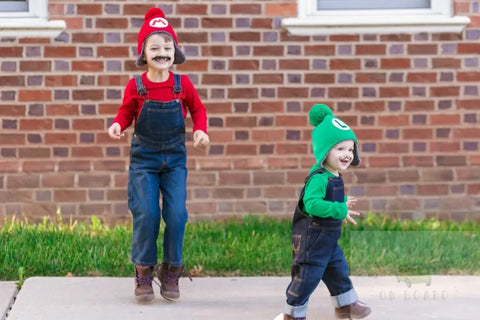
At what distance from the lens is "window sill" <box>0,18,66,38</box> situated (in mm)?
6402

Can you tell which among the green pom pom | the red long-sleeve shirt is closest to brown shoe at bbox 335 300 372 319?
the green pom pom

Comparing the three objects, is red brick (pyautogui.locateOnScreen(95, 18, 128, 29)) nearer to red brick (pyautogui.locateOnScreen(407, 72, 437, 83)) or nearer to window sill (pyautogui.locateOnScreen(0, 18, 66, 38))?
window sill (pyautogui.locateOnScreen(0, 18, 66, 38))

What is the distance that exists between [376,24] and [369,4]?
22 cm

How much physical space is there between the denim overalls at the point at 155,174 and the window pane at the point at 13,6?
A: 2.44 m

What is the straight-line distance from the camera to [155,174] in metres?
4.53

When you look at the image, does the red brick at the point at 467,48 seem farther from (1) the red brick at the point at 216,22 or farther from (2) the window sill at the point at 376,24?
(1) the red brick at the point at 216,22

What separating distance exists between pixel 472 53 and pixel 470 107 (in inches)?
16.0

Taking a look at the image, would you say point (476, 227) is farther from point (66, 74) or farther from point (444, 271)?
point (66, 74)

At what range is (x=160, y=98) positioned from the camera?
4.48 metres

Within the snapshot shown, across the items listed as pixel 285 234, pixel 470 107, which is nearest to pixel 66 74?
pixel 285 234

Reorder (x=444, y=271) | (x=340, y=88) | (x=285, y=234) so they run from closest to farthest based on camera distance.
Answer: (x=444, y=271) < (x=285, y=234) < (x=340, y=88)

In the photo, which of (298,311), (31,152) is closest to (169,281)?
(298,311)

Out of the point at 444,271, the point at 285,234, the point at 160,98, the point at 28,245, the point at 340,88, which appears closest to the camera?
the point at 160,98

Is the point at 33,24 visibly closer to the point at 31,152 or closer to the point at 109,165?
the point at 31,152
